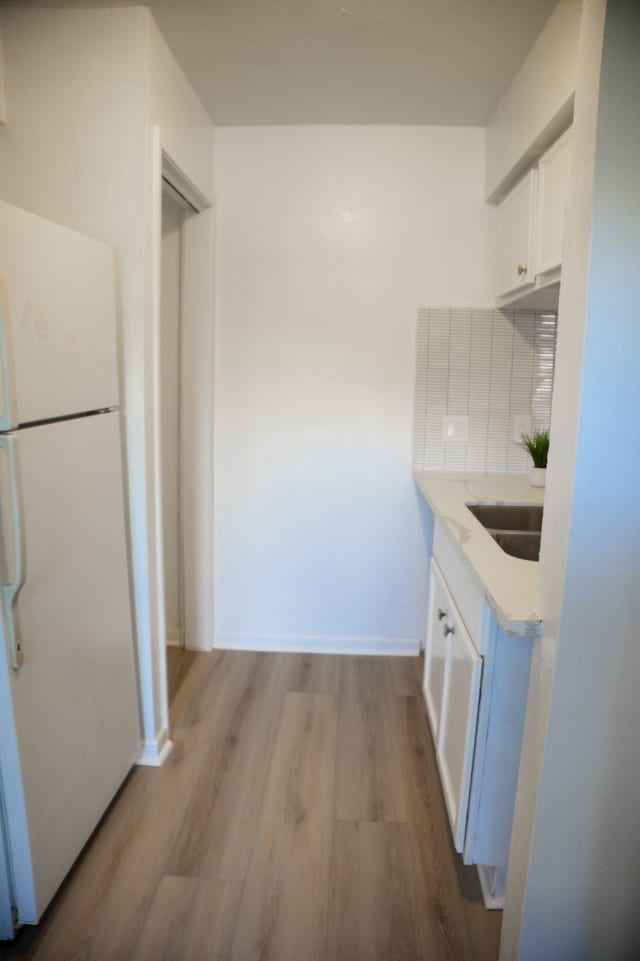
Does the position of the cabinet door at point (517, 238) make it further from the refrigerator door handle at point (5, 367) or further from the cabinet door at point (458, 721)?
the refrigerator door handle at point (5, 367)

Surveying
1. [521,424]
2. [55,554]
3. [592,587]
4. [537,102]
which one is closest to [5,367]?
[55,554]

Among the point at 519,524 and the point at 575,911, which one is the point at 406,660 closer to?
the point at 519,524

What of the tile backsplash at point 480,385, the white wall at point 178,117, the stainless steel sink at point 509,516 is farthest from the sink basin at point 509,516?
the white wall at point 178,117

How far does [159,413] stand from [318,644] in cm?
151

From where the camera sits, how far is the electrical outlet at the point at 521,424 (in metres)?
2.77

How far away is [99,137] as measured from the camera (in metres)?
1.80

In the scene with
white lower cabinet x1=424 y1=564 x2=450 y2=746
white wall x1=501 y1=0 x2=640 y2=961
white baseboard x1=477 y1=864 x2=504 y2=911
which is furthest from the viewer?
white lower cabinet x1=424 y1=564 x2=450 y2=746

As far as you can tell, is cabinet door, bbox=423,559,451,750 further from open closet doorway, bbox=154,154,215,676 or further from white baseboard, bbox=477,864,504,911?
open closet doorway, bbox=154,154,215,676

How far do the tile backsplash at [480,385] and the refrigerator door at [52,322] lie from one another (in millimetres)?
1493

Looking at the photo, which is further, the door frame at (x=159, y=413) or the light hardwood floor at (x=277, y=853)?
the door frame at (x=159, y=413)

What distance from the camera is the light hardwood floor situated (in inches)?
57.9

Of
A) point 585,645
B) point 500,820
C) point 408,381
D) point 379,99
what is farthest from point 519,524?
point 379,99

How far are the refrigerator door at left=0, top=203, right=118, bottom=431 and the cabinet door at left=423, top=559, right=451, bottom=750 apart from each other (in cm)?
127

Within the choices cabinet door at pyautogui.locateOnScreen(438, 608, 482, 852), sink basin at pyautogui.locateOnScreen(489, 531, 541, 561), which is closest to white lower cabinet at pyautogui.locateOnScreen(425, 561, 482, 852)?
cabinet door at pyautogui.locateOnScreen(438, 608, 482, 852)
